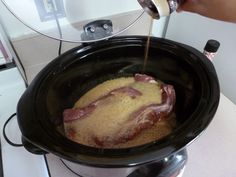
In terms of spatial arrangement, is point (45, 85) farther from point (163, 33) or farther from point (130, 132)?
point (163, 33)

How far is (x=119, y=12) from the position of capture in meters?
1.07

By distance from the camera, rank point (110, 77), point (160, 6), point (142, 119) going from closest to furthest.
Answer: point (160, 6) < point (142, 119) < point (110, 77)

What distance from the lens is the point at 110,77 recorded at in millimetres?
930

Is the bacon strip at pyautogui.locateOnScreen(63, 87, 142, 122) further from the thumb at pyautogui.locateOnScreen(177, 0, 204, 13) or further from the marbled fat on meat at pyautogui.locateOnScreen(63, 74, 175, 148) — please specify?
the thumb at pyautogui.locateOnScreen(177, 0, 204, 13)

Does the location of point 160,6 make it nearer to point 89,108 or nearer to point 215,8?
point 215,8

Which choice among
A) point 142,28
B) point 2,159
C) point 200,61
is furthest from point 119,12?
point 2,159

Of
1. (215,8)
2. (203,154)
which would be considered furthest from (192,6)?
(203,154)

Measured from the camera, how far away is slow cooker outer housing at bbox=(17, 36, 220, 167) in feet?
1.70

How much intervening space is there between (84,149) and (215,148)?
0.50 meters

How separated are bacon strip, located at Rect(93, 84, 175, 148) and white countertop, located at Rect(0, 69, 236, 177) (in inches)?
6.4

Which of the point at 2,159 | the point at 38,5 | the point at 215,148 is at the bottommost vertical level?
the point at 215,148

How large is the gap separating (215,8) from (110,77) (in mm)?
450

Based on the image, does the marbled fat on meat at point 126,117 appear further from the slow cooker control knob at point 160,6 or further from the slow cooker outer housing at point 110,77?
the slow cooker control knob at point 160,6

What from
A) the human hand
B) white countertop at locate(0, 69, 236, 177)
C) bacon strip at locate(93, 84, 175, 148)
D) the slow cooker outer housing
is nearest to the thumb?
the human hand
